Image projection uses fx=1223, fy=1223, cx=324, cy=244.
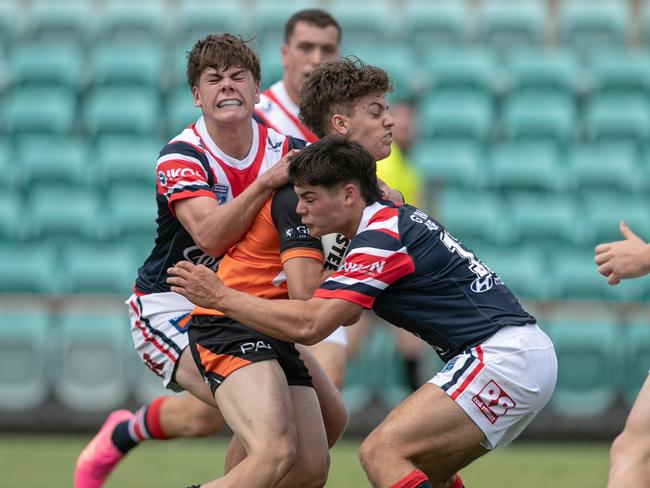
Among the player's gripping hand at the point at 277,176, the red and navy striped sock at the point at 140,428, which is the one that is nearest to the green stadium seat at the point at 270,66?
the red and navy striped sock at the point at 140,428

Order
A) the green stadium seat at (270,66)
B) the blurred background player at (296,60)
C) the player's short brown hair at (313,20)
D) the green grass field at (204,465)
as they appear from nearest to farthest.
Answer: the blurred background player at (296,60)
the player's short brown hair at (313,20)
the green grass field at (204,465)
the green stadium seat at (270,66)

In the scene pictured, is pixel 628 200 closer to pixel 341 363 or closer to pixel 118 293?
pixel 118 293

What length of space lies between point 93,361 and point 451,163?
398cm

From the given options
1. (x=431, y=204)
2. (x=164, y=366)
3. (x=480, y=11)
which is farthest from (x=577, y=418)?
(x=480, y=11)

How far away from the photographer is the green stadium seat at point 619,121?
11977 millimetres

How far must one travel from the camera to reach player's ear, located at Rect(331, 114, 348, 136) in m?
5.28

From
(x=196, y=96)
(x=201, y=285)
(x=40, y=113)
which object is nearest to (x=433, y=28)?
(x=40, y=113)

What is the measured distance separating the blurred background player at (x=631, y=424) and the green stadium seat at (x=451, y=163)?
6.32 m

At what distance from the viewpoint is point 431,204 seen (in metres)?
9.84

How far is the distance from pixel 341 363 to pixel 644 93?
273 inches

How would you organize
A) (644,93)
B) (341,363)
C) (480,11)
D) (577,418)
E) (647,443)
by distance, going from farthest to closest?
(480,11)
(644,93)
(577,418)
(341,363)
(647,443)

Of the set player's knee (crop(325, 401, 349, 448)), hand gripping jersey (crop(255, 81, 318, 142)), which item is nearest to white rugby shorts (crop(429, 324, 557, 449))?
player's knee (crop(325, 401, 349, 448))

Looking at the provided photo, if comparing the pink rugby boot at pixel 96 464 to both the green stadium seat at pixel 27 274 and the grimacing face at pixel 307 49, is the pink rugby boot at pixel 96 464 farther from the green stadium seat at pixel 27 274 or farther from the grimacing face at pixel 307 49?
the green stadium seat at pixel 27 274

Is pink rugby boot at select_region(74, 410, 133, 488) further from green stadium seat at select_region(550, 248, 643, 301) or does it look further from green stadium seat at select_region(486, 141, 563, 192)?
green stadium seat at select_region(486, 141, 563, 192)
